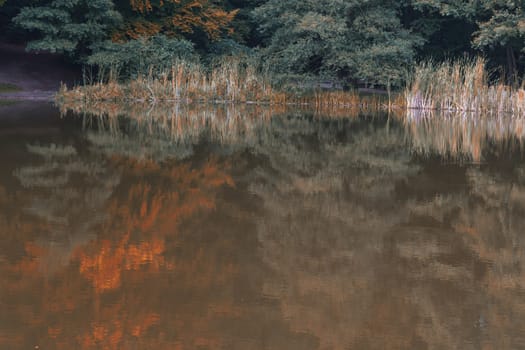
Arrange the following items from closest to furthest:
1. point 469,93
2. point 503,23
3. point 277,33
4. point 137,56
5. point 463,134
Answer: point 463,134 < point 469,93 < point 137,56 < point 503,23 < point 277,33

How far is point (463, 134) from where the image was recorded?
12.9m

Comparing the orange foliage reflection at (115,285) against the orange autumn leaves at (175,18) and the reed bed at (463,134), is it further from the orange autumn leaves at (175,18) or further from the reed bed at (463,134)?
the orange autumn leaves at (175,18)

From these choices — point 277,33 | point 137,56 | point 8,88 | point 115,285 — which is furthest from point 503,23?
point 115,285

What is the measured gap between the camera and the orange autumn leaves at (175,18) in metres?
24.4

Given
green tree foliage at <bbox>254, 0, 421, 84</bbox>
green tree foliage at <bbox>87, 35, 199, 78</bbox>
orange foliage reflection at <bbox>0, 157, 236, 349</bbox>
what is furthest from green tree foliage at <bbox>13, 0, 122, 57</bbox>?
orange foliage reflection at <bbox>0, 157, 236, 349</bbox>

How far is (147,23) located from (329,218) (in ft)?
65.6

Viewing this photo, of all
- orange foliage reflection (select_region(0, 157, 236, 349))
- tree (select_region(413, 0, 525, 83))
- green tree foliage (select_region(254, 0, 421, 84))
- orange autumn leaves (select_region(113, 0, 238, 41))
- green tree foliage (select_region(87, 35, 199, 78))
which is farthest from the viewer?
orange autumn leaves (select_region(113, 0, 238, 41))

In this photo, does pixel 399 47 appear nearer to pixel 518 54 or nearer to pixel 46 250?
pixel 518 54

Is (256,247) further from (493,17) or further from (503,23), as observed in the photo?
(493,17)

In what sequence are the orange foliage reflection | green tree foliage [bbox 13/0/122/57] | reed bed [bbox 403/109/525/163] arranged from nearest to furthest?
the orange foliage reflection < reed bed [bbox 403/109/525/163] < green tree foliage [bbox 13/0/122/57]

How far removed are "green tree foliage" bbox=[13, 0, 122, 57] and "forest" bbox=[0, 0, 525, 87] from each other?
28 mm

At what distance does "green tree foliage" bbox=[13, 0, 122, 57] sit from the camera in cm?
2122

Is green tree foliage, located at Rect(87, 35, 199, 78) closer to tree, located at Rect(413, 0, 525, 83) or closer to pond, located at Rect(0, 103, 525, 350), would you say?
tree, located at Rect(413, 0, 525, 83)

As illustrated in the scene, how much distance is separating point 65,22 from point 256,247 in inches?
723
